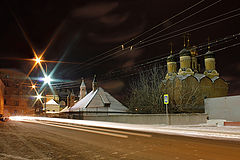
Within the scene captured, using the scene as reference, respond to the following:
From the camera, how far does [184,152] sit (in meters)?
7.60

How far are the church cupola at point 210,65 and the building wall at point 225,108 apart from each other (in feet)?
106

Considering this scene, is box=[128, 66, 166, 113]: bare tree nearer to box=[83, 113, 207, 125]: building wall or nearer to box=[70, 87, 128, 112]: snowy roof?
box=[83, 113, 207, 125]: building wall

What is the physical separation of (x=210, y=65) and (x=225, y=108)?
37.2 metres

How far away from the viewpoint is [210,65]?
219 ft

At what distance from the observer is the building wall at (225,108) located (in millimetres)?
30688

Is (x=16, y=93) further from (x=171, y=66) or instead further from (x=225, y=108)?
(x=225, y=108)

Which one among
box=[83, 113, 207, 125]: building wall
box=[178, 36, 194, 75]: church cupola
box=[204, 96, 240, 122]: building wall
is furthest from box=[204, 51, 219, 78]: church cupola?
box=[83, 113, 207, 125]: building wall

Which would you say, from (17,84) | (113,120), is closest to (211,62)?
(113,120)

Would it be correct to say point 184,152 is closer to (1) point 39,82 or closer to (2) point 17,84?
(2) point 17,84

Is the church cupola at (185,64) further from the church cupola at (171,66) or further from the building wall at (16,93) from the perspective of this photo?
the building wall at (16,93)

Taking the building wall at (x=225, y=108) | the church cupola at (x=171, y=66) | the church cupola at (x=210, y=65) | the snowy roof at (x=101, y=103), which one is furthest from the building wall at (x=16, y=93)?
the building wall at (x=225, y=108)

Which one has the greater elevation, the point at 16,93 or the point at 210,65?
the point at 210,65

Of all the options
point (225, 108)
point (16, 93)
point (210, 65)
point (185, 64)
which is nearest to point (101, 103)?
point (185, 64)

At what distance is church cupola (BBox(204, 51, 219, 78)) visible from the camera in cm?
6575
